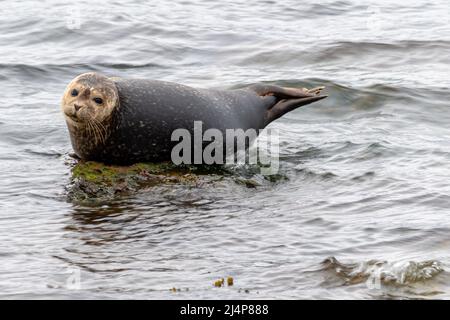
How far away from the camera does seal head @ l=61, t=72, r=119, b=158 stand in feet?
24.1

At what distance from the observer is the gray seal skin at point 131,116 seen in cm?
738

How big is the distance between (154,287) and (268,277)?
69 centimetres

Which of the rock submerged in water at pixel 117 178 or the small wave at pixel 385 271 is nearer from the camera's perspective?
the small wave at pixel 385 271

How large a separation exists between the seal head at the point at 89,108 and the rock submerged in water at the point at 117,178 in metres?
0.22

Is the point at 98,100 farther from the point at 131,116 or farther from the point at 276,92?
the point at 276,92

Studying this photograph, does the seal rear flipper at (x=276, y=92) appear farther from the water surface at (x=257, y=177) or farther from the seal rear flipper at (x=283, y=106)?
the water surface at (x=257, y=177)

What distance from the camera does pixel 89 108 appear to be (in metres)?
7.34

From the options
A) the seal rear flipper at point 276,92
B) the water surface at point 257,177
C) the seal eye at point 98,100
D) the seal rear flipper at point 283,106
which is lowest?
the water surface at point 257,177

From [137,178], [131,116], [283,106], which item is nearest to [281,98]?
[283,106]

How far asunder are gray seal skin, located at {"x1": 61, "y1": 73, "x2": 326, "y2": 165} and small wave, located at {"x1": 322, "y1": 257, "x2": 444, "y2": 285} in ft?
7.98

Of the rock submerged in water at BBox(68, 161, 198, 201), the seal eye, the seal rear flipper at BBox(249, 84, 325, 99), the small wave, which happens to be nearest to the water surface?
the small wave

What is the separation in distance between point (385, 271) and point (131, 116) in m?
2.87

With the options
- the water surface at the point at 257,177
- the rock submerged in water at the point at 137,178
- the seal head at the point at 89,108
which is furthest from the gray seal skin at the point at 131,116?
the water surface at the point at 257,177

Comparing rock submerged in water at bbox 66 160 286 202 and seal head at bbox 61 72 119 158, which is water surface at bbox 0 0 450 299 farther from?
seal head at bbox 61 72 119 158
